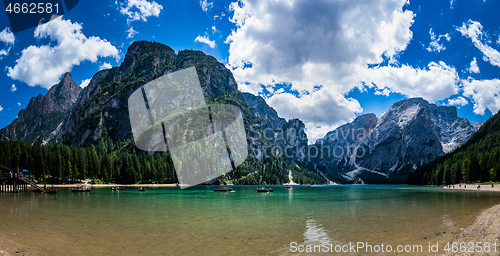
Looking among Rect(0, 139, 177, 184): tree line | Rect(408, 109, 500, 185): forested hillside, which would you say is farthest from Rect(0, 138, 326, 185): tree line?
Rect(408, 109, 500, 185): forested hillside

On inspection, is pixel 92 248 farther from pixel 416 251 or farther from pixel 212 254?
pixel 416 251

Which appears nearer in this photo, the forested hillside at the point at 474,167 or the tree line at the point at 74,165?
the tree line at the point at 74,165

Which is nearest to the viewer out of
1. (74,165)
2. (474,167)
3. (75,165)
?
(474,167)

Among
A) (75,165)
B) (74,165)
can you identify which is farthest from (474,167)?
(74,165)

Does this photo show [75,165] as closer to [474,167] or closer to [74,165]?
[74,165]

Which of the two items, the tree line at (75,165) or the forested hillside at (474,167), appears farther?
the forested hillside at (474,167)

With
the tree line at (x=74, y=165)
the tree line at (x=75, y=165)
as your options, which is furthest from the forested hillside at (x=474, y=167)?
the tree line at (x=74, y=165)

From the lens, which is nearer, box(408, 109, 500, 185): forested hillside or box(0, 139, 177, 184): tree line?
box(0, 139, 177, 184): tree line

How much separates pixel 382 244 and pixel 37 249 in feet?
67.5

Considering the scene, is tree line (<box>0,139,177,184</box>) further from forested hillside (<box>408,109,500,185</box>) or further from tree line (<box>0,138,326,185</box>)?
forested hillside (<box>408,109,500,185</box>)

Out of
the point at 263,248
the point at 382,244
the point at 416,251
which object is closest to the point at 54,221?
the point at 263,248

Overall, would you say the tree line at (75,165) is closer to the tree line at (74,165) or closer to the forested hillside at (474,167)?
the tree line at (74,165)

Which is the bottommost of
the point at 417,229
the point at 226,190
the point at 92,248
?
the point at 226,190

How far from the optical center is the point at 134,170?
145875 millimetres
